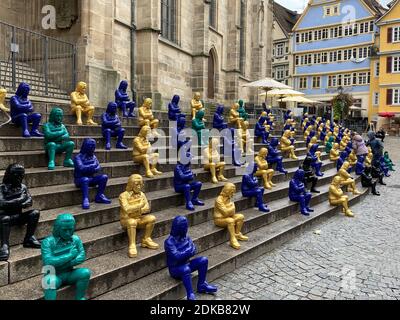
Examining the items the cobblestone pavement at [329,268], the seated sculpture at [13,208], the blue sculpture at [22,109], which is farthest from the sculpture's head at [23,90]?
the cobblestone pavement at [329,268]

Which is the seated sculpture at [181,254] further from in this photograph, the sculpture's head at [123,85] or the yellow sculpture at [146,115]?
the sculpture's head at [123,85]

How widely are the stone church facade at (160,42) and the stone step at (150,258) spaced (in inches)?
271

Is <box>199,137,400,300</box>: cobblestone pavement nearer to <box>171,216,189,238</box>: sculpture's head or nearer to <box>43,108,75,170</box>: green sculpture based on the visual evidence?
<box>171,216,189,238</box>: sculpture's head

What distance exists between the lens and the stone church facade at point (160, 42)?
11750 mm

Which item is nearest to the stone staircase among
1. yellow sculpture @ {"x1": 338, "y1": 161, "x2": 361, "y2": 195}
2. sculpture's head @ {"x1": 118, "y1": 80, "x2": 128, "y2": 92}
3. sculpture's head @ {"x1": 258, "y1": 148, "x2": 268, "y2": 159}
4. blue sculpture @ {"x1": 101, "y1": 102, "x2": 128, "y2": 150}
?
blue sculpture @ {"x1": 101, "y1": 102, "x2": 128, "y2": 150}

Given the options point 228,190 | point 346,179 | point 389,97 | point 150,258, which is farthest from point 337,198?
point 389,97

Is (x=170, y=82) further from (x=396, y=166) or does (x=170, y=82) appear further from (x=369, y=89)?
(x=369, y=89)

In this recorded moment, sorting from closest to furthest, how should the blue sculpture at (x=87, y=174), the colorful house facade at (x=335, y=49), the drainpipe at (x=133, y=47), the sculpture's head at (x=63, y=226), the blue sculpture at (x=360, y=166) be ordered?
1. the sculpture's head at (x=63, y=226)
2. the blue sculpture at (x=87, y=174)
3. the blue sculpture at (x=360, y=166)
4. the drainpipe at (x=133, y=47)
5. the colorful house facade at (x=335, y=49)

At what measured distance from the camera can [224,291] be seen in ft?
16.0

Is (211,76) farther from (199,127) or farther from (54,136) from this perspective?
(54,136)
